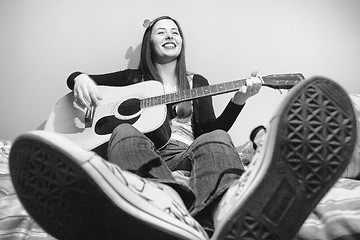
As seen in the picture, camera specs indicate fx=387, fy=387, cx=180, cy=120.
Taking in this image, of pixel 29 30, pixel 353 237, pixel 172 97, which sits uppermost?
pixel 29 30

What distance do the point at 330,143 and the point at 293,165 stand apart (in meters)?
0.05

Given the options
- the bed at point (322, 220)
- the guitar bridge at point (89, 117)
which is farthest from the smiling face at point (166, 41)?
the bed at point (322, 220)

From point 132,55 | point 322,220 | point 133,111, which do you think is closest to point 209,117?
point 133,111

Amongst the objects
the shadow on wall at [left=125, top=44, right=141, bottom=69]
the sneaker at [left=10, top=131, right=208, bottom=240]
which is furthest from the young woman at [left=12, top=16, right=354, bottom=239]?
the shadow on wall at [left=125, top=44, right=141, bottom=69]

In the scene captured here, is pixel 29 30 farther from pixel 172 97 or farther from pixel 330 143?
pixel 330 143

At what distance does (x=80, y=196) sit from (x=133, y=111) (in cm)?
78

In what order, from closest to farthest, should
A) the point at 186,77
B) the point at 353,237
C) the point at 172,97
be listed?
the point at 353,237
the point at 172,97
the point at 186,77

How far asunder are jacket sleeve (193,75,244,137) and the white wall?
331 millimetres

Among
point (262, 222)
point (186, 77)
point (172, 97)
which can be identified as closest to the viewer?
point (262, 222)

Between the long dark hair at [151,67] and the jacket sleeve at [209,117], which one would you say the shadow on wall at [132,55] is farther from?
the jacket sleeve at [209,117]

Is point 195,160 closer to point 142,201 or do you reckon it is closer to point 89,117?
point 142,201

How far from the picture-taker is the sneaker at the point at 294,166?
47 cm

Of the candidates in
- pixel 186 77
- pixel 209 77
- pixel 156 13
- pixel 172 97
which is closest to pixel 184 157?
pixel 172 97

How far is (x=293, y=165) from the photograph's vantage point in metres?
0.48
